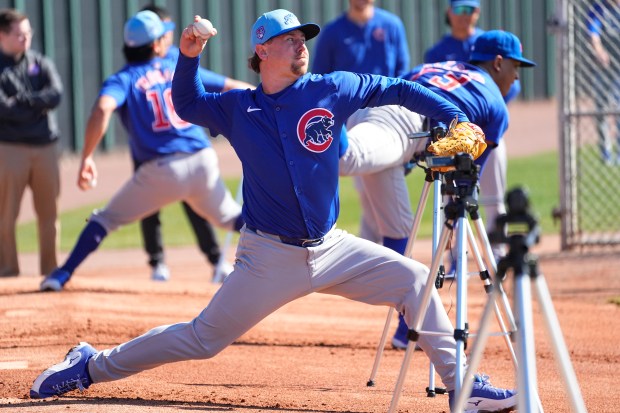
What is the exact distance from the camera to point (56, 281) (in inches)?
335

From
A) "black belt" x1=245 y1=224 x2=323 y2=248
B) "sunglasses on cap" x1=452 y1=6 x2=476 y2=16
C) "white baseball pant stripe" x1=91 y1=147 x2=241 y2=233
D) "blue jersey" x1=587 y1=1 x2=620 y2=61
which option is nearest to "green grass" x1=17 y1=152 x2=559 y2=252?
"blue jersey" x1=587 y1=1 x2=620 y2=61

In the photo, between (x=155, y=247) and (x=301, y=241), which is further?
(x=155, y=247)

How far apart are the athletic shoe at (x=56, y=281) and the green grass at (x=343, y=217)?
3890mm

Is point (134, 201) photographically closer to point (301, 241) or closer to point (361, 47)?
point (361, 47)

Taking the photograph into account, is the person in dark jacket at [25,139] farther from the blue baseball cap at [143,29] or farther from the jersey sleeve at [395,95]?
the jersey sleeve at [395,95]

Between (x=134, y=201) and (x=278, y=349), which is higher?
(x=134, y=201)

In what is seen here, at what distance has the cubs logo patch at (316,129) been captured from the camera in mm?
A: 5125

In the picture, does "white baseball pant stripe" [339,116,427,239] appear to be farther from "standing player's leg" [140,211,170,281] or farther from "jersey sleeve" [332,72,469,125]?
"standing player's leg" [140,211,170,281]

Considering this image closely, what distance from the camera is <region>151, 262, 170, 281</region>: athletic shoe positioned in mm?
10438

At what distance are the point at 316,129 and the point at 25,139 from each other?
544cm

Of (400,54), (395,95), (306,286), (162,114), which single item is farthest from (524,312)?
(400,54)

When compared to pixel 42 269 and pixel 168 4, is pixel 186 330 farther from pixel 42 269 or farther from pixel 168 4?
pixel 168 4

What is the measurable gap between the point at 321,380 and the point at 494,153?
3.61 meters

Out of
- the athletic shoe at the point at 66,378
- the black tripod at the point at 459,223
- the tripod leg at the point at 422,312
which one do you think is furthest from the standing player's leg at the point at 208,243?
the black tripod at the point at 459,223
